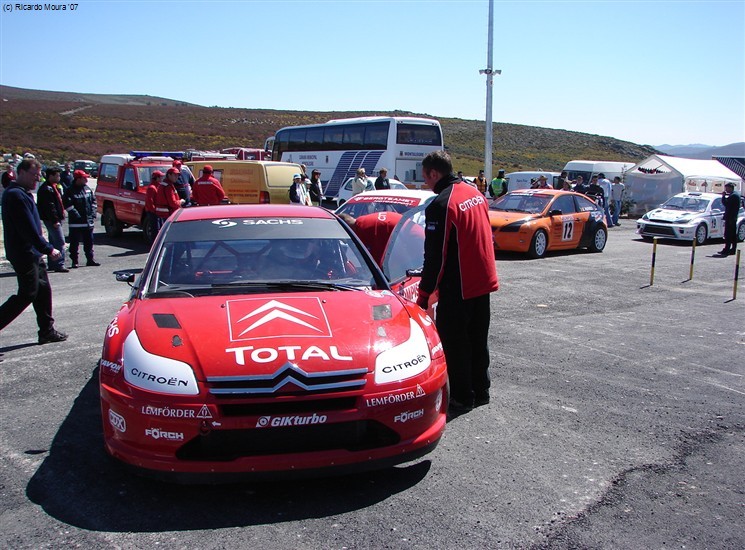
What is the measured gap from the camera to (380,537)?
3.33 meters

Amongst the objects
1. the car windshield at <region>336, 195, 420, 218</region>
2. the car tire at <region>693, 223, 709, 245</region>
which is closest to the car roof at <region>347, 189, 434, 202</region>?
the car windshield at <region>336, 195, 420, 218</region>

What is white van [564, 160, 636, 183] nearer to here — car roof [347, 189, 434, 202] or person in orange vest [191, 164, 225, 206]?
person in orange vest [191, 164, 225, 206]

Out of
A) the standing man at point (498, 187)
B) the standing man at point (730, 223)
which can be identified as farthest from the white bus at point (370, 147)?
the standing man at point (730, 223)

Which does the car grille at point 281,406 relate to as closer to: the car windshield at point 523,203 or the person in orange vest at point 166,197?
the person in orange vest at point 166,197

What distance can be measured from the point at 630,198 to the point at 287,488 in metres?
29.9

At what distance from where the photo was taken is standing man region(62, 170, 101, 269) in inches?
527

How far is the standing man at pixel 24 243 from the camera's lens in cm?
679

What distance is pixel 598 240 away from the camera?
1700 cm

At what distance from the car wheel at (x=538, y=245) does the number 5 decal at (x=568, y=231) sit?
74 centimetres

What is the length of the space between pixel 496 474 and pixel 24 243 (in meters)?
5.29

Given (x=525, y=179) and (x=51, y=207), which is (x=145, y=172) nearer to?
(x=51, y=207)

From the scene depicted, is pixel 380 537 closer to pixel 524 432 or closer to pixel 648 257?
pixel 524 432

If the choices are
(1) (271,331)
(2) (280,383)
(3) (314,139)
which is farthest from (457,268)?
(3) (314,139)

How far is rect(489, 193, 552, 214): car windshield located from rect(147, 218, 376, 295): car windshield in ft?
38.0
